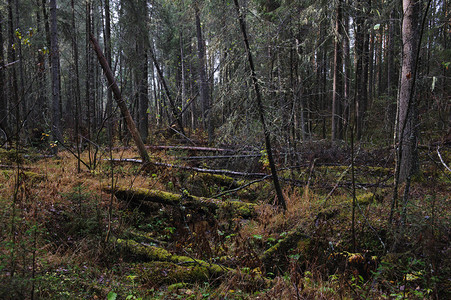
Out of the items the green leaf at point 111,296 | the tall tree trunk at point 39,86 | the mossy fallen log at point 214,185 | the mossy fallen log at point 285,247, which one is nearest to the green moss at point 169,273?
the green leaf at point 111,296

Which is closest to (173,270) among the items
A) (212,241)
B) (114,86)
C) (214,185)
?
(212,241)

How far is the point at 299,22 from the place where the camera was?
633 cm

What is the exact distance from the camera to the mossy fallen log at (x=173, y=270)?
3135 mm

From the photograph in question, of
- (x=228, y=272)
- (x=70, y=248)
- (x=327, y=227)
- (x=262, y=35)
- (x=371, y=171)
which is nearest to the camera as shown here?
(x=228, y=272)

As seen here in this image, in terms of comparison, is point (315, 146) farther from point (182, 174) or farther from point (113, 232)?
point (113, 232)

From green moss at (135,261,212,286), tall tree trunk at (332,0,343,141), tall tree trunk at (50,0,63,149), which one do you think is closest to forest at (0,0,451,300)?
green moss at (135,261,212,286)

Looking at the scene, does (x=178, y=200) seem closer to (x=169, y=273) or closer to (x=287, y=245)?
(x=169, y=273)

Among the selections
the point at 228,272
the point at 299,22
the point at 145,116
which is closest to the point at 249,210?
the point at 228,272

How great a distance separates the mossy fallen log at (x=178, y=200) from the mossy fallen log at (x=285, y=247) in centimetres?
115

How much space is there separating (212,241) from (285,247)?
123cm

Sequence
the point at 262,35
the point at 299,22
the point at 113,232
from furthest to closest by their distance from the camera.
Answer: the point at 299,22 → the point at 262,35 → the point at 113,232

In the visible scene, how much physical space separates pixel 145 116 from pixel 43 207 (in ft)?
29.9

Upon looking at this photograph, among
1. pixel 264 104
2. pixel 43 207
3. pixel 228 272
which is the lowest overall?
pixel 228 272

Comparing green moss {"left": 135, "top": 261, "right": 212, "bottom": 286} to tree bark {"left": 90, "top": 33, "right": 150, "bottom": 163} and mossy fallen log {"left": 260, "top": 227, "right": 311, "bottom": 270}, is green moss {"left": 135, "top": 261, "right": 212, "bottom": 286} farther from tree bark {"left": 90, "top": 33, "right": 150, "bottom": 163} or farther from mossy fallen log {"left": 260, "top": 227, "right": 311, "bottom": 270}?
tree bark {"left": 90, "top": 33, "right": 150, "bottom": 163}
